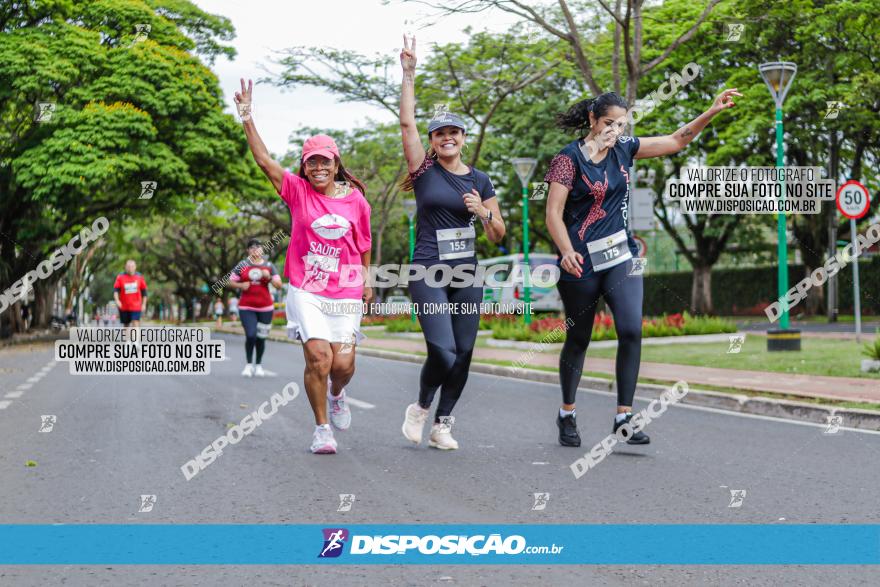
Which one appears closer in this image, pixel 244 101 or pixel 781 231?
pixel 244 101

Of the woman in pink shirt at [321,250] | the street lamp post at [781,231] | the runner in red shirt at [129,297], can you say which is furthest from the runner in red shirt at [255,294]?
the street lamp post at [781,231]

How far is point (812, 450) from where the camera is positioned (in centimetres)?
655

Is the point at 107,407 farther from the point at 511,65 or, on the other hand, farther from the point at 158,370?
the point at 511,65

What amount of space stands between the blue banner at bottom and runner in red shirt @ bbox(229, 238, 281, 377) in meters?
6.82

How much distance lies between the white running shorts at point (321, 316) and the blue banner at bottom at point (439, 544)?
171 centimetres

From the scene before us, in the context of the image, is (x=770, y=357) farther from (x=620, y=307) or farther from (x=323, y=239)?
(x=323, y=239)

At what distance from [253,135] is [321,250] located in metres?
0.78

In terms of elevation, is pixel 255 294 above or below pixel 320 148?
below

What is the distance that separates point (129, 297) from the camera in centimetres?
1573

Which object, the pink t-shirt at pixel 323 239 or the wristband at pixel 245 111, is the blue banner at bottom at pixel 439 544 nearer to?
the pink t-shirt at pixel 323 239

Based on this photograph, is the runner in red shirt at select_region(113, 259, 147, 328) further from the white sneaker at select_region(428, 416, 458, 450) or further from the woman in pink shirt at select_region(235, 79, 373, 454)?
the woman in pink shirt at select_region(235, 79, 373, 454)

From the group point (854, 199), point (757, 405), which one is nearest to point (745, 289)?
point (854, 199)

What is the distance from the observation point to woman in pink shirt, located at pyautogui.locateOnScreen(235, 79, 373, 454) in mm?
5766

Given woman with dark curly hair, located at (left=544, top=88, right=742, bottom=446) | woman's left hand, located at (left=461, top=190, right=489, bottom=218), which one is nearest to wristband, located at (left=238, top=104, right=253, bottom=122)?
woman's left hand, located at (left=461, top=190, right=489, bottom=218)
